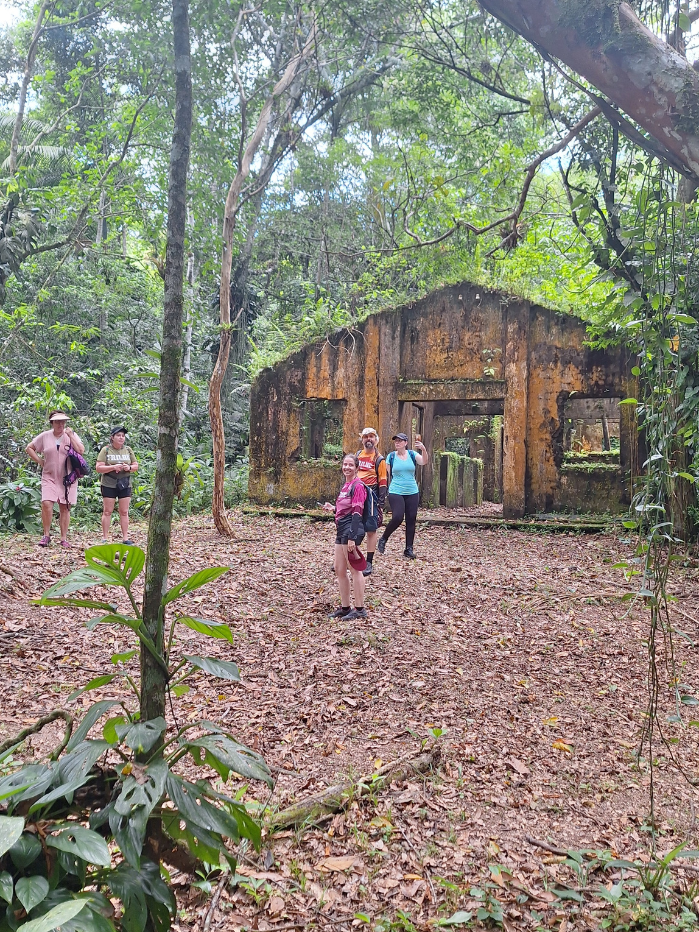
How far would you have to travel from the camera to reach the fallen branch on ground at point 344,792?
319 cm

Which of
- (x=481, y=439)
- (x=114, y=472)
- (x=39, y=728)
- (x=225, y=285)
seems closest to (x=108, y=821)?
(x=39, y=728)

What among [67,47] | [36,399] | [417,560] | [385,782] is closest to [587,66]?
[385,782]

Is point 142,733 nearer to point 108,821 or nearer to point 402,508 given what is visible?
point 108,821

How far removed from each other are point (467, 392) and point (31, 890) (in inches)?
480

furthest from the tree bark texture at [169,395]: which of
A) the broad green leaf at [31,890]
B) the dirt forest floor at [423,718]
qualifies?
the dirt forest floor at [423,718]

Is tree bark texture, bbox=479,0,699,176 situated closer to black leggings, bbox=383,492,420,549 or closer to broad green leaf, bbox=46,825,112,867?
broad green leaf, bbox=46,825,112,867

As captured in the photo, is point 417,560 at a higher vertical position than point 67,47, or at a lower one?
lower

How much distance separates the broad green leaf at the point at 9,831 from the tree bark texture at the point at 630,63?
9.99 feet

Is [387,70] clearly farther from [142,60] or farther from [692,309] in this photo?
[692,309]

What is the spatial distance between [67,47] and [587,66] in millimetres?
18404

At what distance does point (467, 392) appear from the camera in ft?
42.2

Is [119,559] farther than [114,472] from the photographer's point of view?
No

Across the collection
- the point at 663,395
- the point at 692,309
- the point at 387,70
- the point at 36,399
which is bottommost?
the point at 663,395

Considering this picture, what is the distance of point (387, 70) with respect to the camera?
633 inches
